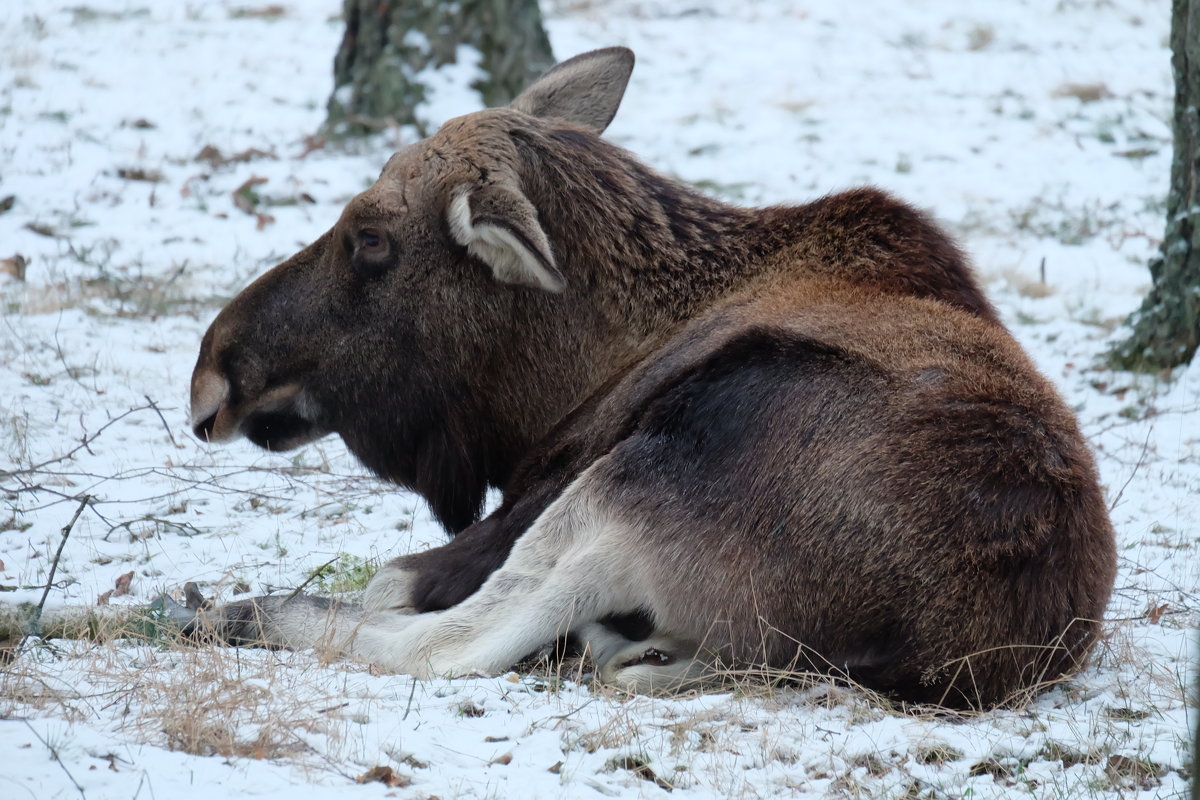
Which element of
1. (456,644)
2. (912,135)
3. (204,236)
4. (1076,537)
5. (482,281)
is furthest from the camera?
(912,135)

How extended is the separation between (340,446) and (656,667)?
3.43 metres

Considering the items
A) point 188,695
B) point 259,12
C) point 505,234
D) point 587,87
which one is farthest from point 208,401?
point 259,12

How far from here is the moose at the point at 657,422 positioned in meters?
3.76

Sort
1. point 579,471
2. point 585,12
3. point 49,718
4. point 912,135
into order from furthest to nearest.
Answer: point 585,12
point 912,135
point 579,471
point 49,718

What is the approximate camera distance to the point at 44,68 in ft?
42.7

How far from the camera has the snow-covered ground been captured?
3293 millimetres

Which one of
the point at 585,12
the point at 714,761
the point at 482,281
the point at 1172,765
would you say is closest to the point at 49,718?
the point at 714,761

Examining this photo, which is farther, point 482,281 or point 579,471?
point 482,281

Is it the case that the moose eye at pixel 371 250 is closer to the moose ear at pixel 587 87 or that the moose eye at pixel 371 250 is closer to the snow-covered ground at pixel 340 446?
the moose ear at pixel 587 87

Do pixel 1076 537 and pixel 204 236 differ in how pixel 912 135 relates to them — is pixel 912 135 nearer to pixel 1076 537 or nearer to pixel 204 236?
pixel 204 236

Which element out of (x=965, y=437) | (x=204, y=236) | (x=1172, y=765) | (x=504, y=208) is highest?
(x=504, y=208)

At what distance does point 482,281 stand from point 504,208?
0.32 metres

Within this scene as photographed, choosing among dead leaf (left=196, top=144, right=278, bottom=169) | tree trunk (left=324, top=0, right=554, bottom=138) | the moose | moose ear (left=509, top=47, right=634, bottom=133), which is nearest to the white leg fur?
the moose

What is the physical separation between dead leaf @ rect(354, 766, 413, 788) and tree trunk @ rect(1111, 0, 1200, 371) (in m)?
5.43
